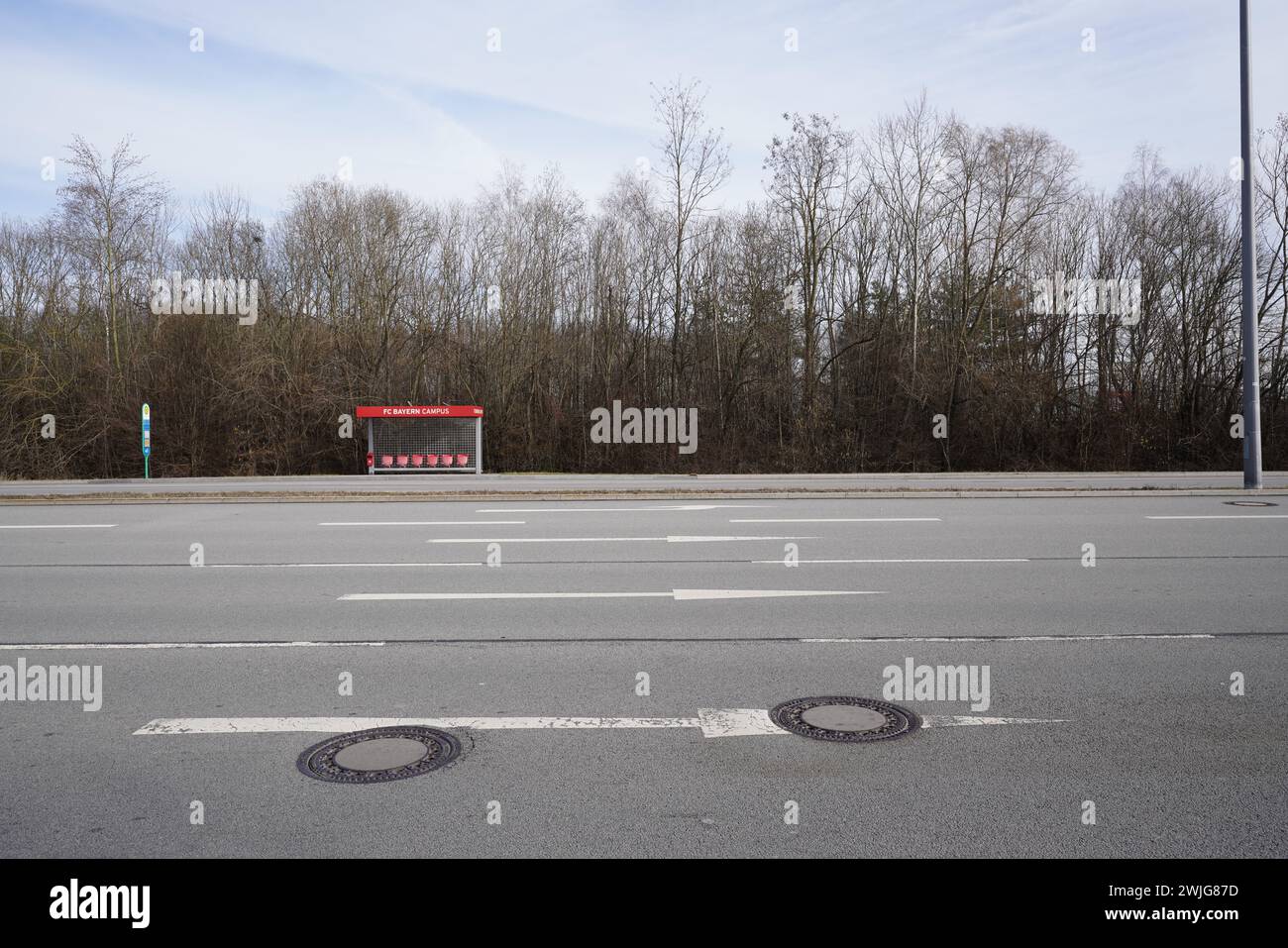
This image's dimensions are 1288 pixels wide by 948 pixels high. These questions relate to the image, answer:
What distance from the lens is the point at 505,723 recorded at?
5066 mm

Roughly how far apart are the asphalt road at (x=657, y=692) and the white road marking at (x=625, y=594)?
0.20ft

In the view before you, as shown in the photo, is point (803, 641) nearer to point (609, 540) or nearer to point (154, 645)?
point (154, 645)

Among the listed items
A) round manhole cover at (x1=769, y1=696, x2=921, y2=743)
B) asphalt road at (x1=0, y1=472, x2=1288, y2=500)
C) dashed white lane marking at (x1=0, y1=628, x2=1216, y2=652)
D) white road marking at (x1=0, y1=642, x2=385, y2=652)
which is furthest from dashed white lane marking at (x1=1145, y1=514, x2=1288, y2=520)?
white road marking at (x1=0, y1=642, x2=385, y2=652)

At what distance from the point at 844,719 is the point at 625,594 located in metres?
3.88

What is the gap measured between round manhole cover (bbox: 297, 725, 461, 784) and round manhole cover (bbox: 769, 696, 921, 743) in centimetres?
189

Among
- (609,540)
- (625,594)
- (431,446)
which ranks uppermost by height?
(431,446)

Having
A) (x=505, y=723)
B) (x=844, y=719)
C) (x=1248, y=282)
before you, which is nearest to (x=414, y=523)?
(x=505, y=723)

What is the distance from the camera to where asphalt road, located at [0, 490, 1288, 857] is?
3770mm

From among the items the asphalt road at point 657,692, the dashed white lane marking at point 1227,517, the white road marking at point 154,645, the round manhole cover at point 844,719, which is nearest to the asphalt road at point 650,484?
the dashed white lane marking at point 1227,517

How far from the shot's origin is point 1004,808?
12.8 ft

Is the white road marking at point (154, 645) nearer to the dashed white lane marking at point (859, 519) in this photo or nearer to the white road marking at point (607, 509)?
the dashed white lane marking at point (859, 519)
